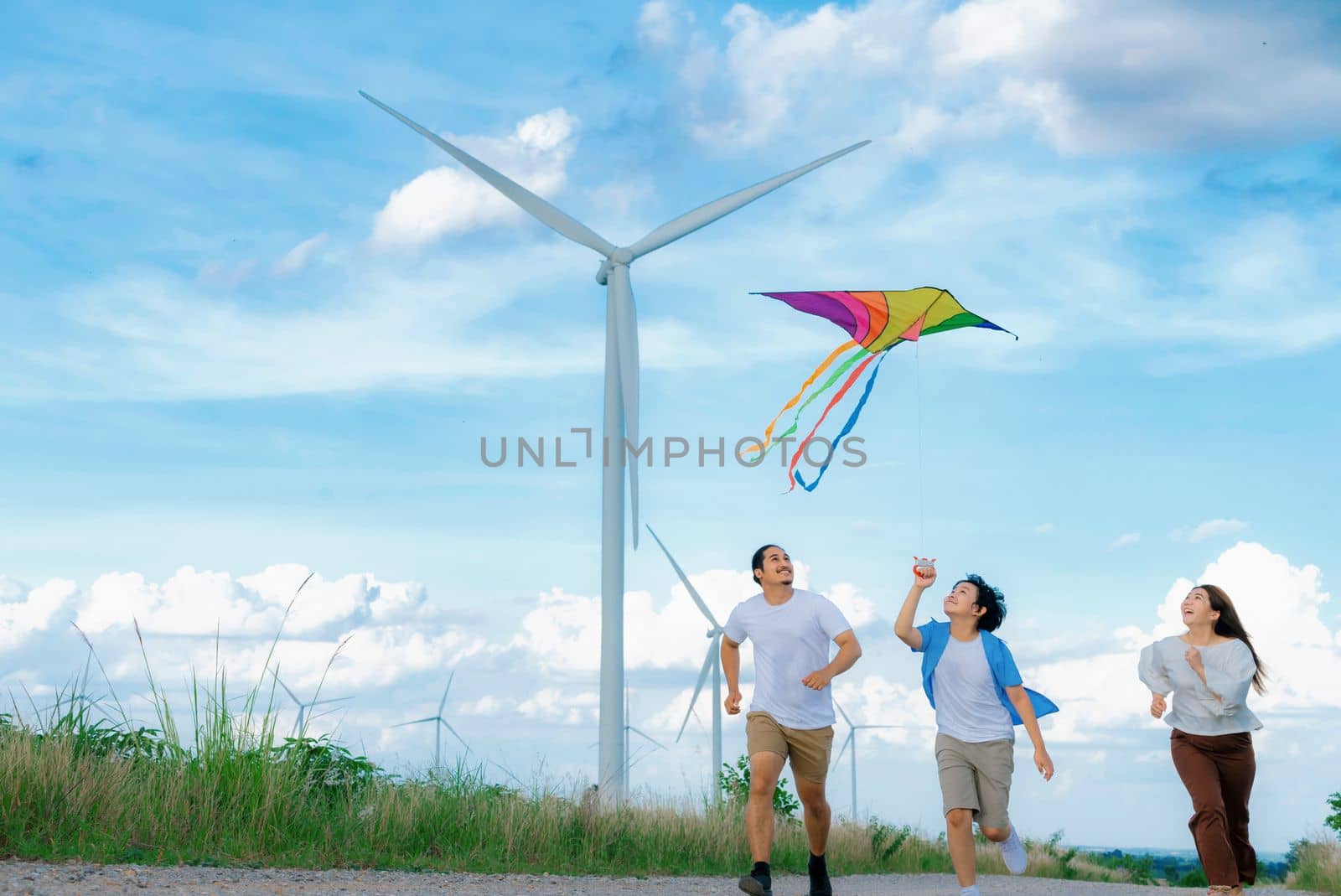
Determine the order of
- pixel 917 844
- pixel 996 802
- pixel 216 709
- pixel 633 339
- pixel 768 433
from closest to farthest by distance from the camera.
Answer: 1. pixel 996 802
2. pixel 216 709
3. pixel 768 433
4. pixel 917 844
5. pixel 633 339

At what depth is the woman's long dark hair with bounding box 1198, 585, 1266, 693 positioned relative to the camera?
11.3m

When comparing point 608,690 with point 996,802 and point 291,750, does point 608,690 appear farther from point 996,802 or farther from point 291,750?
point 996,802

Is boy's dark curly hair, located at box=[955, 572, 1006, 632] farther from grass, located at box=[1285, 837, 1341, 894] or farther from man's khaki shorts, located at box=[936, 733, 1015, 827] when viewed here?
grass, located at box=[1285, 837, 1341, 894]

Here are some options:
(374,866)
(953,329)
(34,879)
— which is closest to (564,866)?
(374,866)

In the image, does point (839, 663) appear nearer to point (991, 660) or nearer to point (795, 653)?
point (795, 653)

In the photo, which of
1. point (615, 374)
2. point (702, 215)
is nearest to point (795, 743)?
point (615, 374)

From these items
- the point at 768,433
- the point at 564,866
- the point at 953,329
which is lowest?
the point at 564,866

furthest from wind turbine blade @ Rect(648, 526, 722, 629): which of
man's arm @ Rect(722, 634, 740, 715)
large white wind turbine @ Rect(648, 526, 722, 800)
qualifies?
man's arm @ Rect(722, 634, 740, 715)

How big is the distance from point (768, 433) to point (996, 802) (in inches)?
339

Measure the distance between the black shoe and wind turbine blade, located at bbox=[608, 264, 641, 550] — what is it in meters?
12.4

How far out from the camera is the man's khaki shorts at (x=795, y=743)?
10727 mm

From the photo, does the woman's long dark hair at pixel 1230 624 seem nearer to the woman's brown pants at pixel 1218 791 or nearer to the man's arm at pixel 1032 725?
the woman's brown pants at pixel 1218 791

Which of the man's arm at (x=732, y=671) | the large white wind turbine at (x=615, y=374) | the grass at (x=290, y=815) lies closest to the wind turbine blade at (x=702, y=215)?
the large white wind turbine at (x=615, y=374)

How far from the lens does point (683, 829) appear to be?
1589cm
